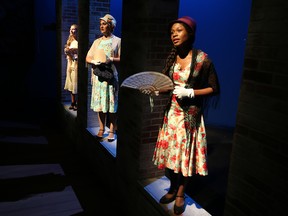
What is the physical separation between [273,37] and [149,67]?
5.00ft

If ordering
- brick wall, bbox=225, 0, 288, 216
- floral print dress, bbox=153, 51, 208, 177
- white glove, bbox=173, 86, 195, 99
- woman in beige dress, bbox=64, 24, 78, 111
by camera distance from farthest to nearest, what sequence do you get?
woman in beige dress, bbox=64, 24, 78, 111, floral print dress, bbox=153, 51, 208, 177, white glove, bbox=173, 86, 195, 99, brick wall, bbox=225, 0, 288, 216

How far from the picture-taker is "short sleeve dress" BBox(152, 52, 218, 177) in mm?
2604

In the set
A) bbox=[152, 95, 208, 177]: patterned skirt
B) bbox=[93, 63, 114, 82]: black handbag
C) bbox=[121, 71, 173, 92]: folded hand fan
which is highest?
bbox=[121, 71, 173, 92]: folded hand fan

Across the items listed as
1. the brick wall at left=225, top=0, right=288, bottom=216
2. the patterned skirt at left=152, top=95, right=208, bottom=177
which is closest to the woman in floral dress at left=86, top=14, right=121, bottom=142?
the patterned skirt at left=152, top=95, right=208, bottom=177

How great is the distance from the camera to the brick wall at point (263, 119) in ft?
5.51

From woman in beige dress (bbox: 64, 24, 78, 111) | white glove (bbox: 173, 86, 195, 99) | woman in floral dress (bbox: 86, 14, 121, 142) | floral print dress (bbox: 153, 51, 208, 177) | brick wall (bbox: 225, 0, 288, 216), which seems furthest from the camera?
woman in beige dress (bbox: 64, 24, 78, 111)

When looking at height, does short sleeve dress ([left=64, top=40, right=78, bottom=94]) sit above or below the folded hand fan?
below

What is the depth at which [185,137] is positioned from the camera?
2602 mm

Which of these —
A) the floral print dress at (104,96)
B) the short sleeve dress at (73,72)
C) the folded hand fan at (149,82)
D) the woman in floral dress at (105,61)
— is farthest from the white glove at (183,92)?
the short sleeve dress at (73,72)

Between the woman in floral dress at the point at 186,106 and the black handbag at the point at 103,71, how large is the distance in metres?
1.82

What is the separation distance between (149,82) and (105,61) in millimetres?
1863

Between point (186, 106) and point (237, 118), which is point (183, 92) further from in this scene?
point (237, 118)

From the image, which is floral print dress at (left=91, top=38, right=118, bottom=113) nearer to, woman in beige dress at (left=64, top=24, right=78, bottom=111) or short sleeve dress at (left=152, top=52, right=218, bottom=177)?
woman in beige dress at (left=64, top=24, right=78, bottom=111)

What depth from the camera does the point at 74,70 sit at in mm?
6234
